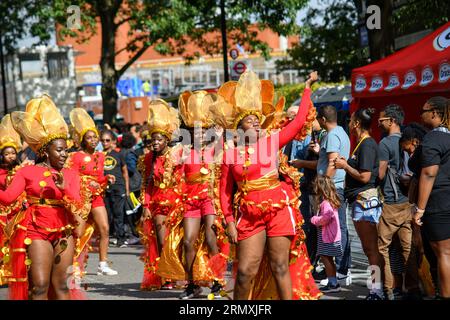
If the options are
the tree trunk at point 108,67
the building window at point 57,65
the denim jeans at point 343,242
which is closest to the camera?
the denim jeans at point 343,242

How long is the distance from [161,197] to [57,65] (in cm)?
4774

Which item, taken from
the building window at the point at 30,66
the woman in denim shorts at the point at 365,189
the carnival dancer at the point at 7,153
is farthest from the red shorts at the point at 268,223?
the building window at the point at 30,66

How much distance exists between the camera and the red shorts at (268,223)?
285 inches

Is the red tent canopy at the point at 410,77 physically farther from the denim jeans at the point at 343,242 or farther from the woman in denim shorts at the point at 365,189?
the woman in denim shorts at the point at 365,189

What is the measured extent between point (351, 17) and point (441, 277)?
979 inches

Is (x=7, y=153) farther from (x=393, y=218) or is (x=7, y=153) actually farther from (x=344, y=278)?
(x=393, y=218)

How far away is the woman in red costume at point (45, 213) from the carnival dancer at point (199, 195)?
223 centimetres

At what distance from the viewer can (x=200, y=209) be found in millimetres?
9688

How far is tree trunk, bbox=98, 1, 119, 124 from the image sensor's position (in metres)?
27.5

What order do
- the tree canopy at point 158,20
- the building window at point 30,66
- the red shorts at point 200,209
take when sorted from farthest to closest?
the building window at point 30,66, the tree canopy at point 158,20, the red shorts at point 200,209

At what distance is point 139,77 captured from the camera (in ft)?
182

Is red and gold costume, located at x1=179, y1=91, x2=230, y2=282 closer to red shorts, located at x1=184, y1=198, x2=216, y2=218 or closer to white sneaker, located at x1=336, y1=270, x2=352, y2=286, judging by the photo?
red shorts, located at x1=184, y1=198, x2=216, y2=218

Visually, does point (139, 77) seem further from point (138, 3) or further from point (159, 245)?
point (159, 245)
